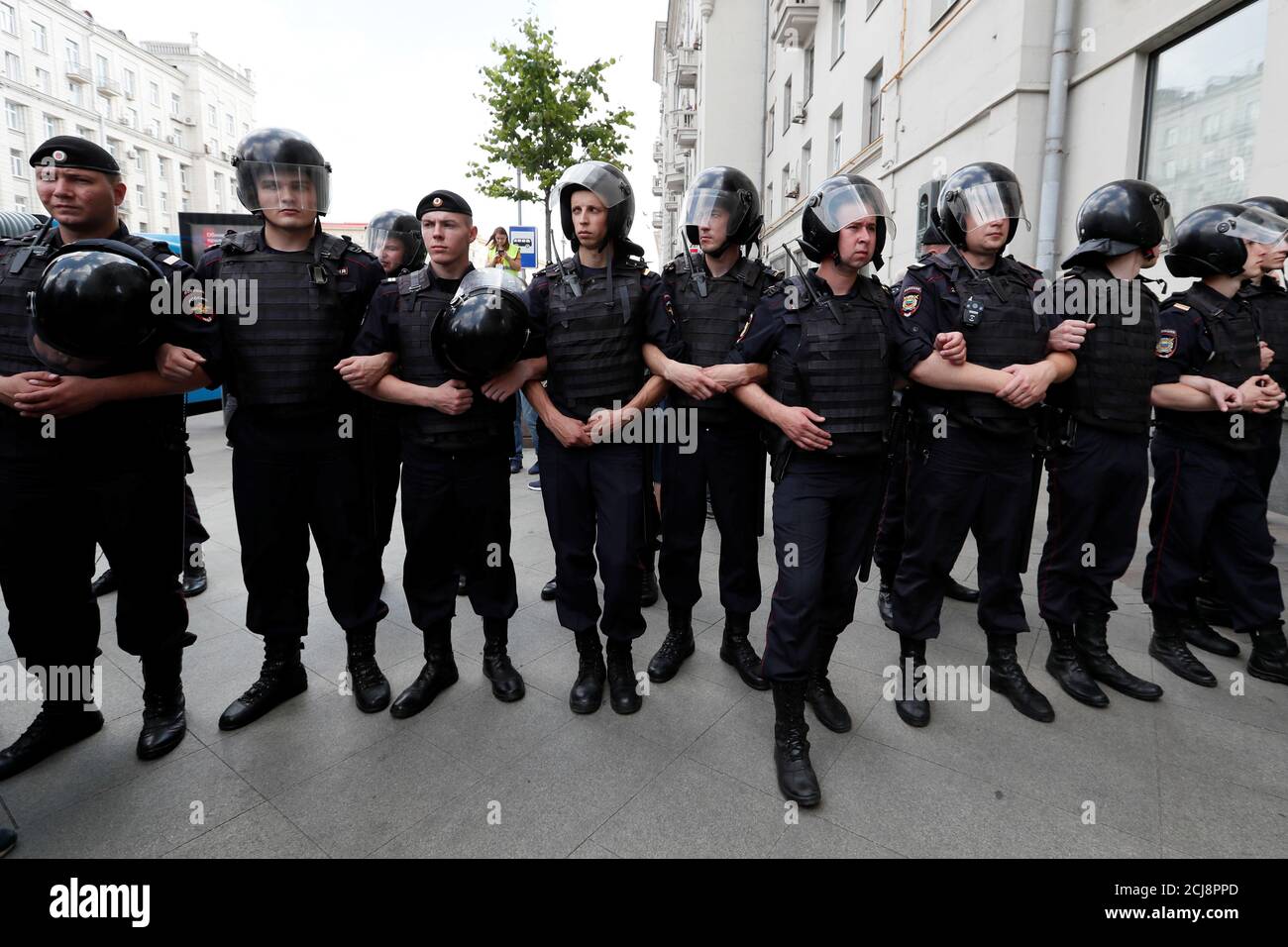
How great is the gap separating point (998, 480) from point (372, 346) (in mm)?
2701

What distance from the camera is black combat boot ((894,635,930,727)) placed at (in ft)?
9.57

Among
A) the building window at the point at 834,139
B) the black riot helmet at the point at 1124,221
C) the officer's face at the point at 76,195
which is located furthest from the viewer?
the building window at the point at 834,139

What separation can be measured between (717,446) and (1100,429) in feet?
5.55

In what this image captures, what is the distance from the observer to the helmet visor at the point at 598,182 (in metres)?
2.96

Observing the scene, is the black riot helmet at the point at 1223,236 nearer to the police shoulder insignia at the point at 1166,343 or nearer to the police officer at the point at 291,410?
the police shoulder insignia at the point at 1166,343

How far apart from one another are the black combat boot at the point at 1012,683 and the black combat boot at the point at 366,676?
274 centimetres

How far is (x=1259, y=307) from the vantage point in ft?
11.5

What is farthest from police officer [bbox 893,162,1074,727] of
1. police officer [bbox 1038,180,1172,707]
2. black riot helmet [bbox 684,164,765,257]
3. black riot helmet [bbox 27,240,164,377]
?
black riot helmet [bbox 27,240,164,377]

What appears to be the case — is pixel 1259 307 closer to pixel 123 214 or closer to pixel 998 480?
pixel 998 480

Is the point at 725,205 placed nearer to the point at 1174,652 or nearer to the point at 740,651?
the point at 740,651

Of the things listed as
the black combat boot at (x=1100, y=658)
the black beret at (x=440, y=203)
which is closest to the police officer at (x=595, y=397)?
the black beret at (x=440, y=203)

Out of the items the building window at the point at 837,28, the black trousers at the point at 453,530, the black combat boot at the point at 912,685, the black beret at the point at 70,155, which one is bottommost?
the black combat boot at the point at 912,685
